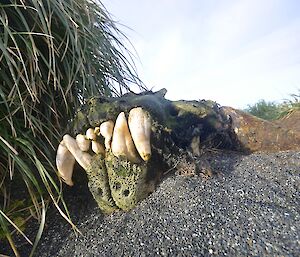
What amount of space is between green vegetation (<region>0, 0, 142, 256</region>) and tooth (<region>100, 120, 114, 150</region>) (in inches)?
8.0

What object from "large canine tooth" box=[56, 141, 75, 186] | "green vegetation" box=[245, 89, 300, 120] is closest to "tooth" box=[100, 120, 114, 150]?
"large canine tooth" box=[56, 141, 75, 186]

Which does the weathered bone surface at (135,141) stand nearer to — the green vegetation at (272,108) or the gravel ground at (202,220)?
the gravel ground at (202,220)

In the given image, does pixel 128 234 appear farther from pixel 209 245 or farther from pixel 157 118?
pixel 157 118

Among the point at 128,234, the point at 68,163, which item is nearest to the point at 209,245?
the point at 128,234

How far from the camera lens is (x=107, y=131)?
1.25 m

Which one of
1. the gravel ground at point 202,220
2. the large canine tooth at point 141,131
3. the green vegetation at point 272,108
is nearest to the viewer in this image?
the gravel ground at point 202,220

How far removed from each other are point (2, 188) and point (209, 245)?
0.71 meters

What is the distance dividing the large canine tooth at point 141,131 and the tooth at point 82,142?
15cm

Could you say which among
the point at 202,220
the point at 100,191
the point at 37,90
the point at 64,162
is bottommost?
the point at 202,220

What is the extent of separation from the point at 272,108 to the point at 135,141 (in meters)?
2.48

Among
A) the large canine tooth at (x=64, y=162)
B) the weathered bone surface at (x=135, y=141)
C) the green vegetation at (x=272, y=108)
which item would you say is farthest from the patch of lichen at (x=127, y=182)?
the green vegetation at (x=272, y=108)

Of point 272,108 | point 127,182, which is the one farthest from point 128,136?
point 272,108

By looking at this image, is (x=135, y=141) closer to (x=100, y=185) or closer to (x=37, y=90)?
(x=100, y=185)

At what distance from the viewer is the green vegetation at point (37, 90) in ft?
4.17
